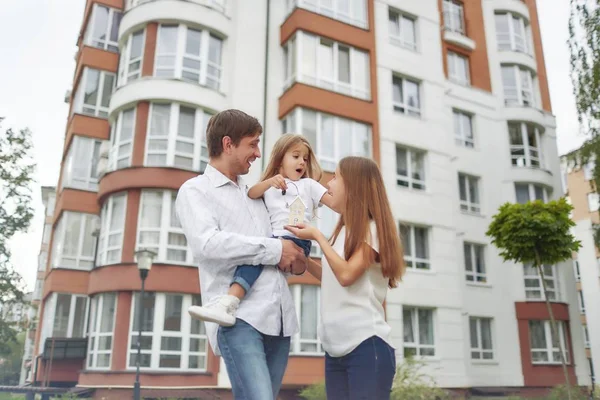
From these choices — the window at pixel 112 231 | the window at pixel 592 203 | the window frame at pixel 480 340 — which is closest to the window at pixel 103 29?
the window at pixel 112 231

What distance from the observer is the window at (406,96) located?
21.2m

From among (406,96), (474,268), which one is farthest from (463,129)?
(474,268)

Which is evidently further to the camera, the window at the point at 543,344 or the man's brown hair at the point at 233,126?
the window at the point at 543,344

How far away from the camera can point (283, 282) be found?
9.52ft

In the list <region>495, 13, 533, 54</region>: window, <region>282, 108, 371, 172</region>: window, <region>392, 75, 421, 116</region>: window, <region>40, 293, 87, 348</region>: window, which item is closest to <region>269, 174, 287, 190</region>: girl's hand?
<region>282, 108, 371, 172</region>: window

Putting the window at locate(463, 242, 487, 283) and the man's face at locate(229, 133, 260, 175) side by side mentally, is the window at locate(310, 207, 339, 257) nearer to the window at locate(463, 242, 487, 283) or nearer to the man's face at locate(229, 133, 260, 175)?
the window at locate(463, 242, 487, 283)

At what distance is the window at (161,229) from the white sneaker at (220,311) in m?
14.0

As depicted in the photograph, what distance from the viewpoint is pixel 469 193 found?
2359 cm

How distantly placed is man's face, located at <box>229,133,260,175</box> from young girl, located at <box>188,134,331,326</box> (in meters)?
0.17

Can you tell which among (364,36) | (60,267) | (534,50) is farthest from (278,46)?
(534,50)

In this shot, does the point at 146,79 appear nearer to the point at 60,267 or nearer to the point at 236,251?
the point at 60,267

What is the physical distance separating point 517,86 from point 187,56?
1709 cm

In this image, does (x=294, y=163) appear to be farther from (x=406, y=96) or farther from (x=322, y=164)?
(x=406, y=96)

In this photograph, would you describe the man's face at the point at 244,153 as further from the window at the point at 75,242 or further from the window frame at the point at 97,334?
the window at the point at 75,242
